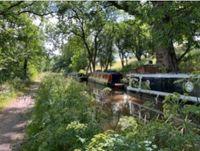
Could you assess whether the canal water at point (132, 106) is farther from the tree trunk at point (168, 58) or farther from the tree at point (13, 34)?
the tree at point (13, 34)

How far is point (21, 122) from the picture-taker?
14.0 meters

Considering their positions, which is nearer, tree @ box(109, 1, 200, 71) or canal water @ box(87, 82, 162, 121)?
canal water @ box(87, 82, 162, 121)

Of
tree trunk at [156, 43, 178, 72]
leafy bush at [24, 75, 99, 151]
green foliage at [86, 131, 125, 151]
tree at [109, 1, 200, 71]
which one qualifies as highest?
tree at [109, 1, 200, 71]

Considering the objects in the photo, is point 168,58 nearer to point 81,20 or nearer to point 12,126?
point 12,126

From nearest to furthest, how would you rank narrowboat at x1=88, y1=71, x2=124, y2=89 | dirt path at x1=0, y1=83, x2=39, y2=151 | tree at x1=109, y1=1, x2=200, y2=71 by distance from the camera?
tree at x1=109, y1=1, x2=200, y2=71 → dirt path at x1=0, y1=83, x2=39, y2=151 → narrowboat at x1=88, y1=71, x2=124, y2=89

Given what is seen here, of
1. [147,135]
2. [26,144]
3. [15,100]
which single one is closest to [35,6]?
[15,100]

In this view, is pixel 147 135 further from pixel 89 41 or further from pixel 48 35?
pixel 89 41

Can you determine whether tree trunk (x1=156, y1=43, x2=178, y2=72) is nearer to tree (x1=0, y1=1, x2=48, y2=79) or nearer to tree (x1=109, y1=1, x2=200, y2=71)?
tree (x1=109, y1=1, x2=200, y2=71)

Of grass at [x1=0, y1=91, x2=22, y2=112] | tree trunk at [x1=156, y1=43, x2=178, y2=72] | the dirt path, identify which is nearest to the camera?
the dirt path

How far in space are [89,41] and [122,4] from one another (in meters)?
24.3

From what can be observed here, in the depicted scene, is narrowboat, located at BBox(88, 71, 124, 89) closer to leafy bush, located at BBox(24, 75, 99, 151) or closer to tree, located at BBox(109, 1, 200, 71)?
tree, located at BBox(109, 1, 200, 71)

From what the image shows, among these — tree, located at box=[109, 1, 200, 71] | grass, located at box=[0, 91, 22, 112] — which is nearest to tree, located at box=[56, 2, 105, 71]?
grass, located at box=[0, 91, 22, 112]

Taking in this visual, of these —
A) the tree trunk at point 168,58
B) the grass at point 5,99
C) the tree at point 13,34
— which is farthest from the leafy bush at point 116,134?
the tree at point 13,34

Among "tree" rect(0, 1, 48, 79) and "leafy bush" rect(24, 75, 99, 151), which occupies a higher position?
"tree" rect(0, 1, 48, 79)
